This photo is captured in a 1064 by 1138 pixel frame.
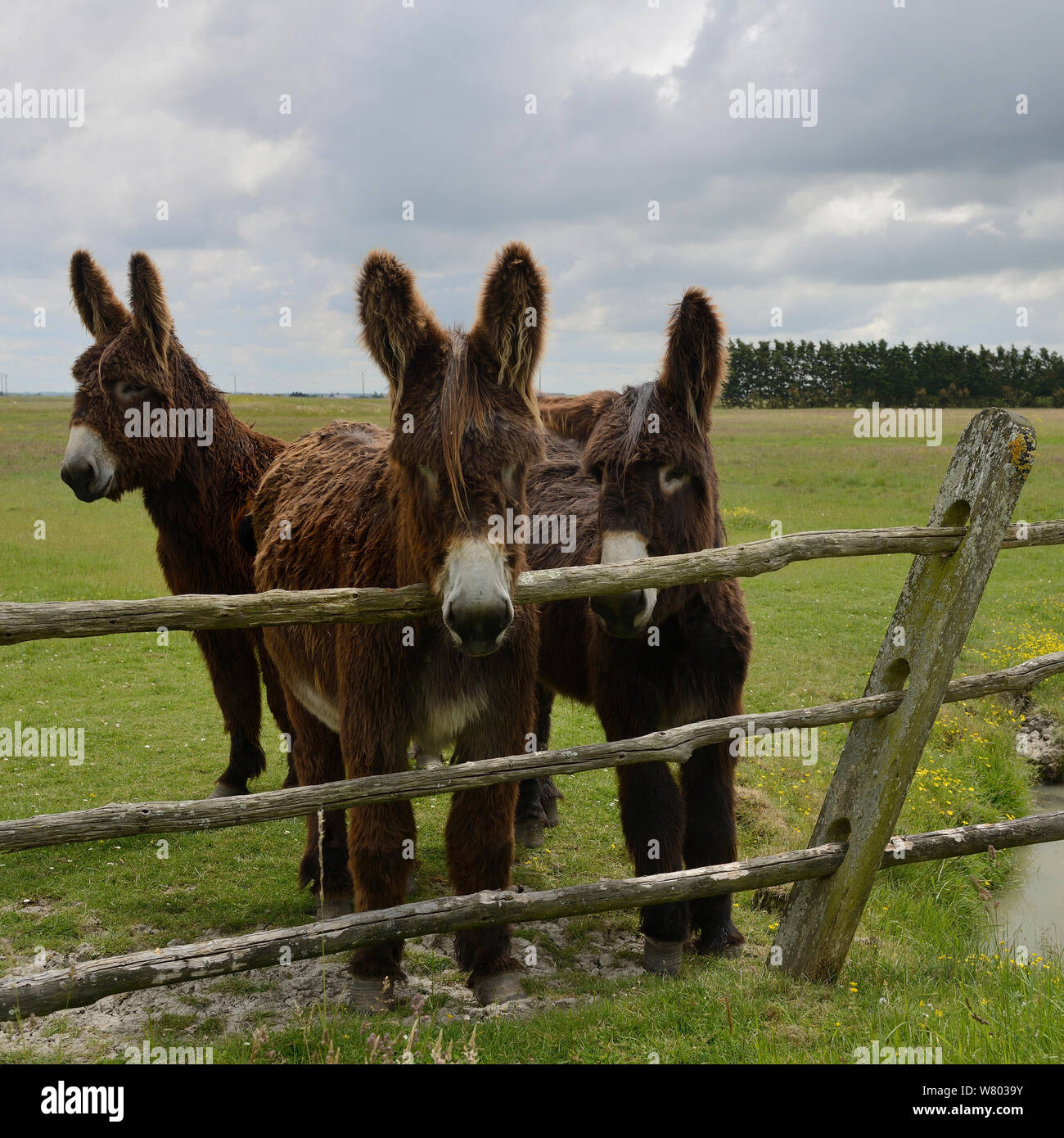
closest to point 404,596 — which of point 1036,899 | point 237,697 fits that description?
point 237,697

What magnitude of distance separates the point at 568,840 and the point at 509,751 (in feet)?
8.92

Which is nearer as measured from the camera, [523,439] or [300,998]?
[523,439]

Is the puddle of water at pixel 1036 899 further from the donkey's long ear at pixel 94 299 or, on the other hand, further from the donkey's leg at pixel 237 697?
the donkey's long ear at pixel 94 299

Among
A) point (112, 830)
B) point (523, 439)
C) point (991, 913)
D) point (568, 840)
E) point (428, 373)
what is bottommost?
point (991, 913)

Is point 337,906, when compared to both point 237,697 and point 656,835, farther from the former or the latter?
point 237,697

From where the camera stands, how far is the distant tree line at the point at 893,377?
74.8 metres

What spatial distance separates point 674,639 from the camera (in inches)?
170

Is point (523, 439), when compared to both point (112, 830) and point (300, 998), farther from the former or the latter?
point (300, 998)

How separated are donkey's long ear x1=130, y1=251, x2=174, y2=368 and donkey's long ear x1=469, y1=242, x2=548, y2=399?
313cm

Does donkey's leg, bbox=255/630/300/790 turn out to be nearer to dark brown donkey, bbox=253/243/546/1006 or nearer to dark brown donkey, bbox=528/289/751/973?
dark brown donkey, bbox=253/243/546/1006

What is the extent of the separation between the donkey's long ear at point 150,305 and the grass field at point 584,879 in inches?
134

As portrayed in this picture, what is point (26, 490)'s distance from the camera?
89.9 feet

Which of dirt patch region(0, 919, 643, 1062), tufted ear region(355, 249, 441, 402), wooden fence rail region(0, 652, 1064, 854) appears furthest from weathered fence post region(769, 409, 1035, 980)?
tufted ear region(355, 249, 441, 402)
